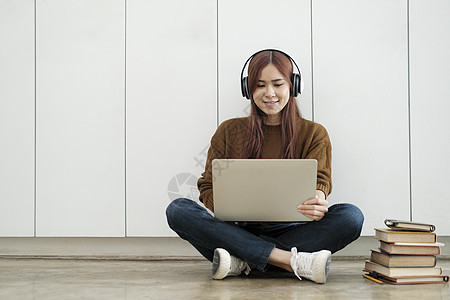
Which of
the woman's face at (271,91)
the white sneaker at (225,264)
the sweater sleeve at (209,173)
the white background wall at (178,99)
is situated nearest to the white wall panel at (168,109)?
the white background wall at (178,99)

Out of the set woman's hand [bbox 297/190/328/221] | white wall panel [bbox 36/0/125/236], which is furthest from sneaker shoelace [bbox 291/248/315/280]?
white wall panel [bbox 36/0/125/236]

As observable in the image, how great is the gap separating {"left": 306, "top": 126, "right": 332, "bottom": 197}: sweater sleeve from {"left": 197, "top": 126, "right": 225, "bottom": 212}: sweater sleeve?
397 millimetres

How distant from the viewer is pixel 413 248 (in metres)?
1.98

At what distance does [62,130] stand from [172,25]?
83 centimetres

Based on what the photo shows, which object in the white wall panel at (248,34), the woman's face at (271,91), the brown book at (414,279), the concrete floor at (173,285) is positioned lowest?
the concrete floor at (173,285)

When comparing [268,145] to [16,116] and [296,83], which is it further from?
[16,116]

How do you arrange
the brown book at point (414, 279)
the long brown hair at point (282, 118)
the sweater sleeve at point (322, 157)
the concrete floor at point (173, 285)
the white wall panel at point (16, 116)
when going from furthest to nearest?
1. the white wall panel at point (16, 116)
2. the long brown hair at point (282, 118)
3. the sweater sleeve at point (322, 157)
4. the brown book at point (414, 279)
5. the concrete floor at point (173, 285)

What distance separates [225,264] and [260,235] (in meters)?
0.24

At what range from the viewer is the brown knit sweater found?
7.30 ft

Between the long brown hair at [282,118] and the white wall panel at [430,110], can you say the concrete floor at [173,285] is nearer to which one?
the white wall panel at [430,110]

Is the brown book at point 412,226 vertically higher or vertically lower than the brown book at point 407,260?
higher

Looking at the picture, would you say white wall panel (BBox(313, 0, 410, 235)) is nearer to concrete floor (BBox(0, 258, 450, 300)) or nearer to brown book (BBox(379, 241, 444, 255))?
concrete floor (BBox(0, 258, 450, 300))

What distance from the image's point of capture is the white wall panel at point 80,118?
2848mm

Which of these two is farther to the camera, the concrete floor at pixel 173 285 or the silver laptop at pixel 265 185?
the silver laptop at pixel 265 185
